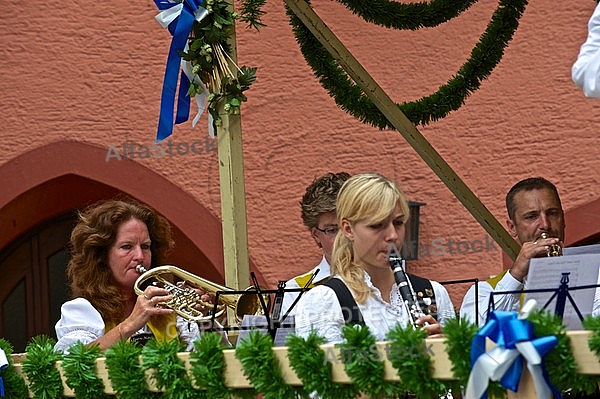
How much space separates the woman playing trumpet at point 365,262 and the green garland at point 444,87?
4.14ft

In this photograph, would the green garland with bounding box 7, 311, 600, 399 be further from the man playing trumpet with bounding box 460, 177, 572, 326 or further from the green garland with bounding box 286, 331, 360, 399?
the man playing trumpet with bounding box 460, 177, 572, 326

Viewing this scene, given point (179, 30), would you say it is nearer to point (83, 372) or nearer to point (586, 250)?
point (83, 372)

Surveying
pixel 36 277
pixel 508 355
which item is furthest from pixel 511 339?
pixel 36 277

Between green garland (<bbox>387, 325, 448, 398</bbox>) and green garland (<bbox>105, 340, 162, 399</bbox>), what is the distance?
0.80m

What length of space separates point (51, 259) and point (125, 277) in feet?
11.5

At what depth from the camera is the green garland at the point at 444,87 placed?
4328mm

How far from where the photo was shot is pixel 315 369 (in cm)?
267

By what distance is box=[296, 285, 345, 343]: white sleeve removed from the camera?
2.96 metres

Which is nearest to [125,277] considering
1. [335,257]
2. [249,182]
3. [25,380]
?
[25,380]

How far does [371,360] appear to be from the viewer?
2586mm

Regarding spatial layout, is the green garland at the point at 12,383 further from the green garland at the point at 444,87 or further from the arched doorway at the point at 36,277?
the arched doorway at the point at 36,277

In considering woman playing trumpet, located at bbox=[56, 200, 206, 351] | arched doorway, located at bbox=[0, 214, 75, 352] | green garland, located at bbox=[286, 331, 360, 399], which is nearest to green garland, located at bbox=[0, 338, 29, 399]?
woman playing trumpet, located at bbox=[56, 200, 206, 351]

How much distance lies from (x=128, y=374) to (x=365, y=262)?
677 millimetres

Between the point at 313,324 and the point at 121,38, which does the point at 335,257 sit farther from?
the point at 121,38
